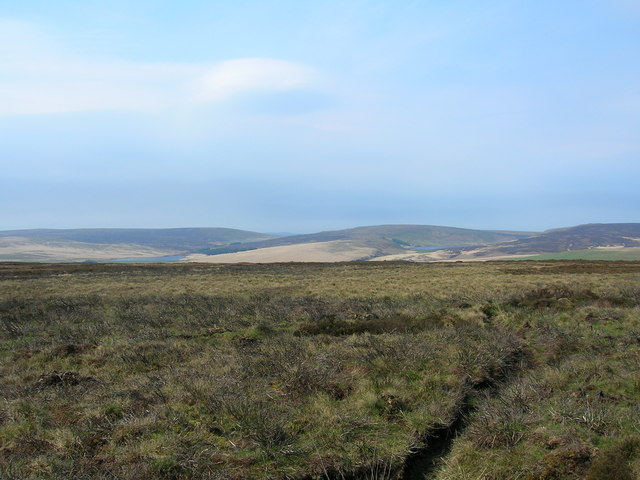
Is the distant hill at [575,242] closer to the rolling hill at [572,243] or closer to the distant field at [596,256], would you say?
the rolling hill at [572,243]

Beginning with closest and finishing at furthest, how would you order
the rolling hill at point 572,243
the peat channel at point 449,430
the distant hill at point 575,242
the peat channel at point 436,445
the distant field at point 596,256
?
the peat channel at point 436,445 < the peat channel at point 449,430 < the distant field at point 596,256 < the rolling hill at point 572,243 < the distant hill at point 575,242

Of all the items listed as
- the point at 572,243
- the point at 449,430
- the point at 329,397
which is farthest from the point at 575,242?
the point at 329,397

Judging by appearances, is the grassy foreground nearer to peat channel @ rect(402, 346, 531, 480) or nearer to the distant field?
peat channel @ rect(402, 346, 531, 480)

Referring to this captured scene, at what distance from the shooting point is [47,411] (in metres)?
7.13

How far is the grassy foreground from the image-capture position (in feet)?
18.0

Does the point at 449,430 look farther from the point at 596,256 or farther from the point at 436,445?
the point at 596,256

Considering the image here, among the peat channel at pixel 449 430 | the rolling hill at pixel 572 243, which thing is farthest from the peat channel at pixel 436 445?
the rolling hill at pixel 572 243

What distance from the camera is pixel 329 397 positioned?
24.0 ft

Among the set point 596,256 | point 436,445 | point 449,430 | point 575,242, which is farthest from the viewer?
point 575,242

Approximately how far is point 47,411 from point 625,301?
21.0 m

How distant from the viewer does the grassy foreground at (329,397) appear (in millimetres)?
5473

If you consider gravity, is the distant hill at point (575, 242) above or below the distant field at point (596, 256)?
above

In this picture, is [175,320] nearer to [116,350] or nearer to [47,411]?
[116,350]

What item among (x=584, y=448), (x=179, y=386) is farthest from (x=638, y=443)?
(x=179, y=386)
